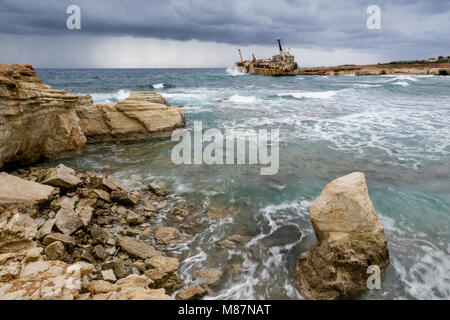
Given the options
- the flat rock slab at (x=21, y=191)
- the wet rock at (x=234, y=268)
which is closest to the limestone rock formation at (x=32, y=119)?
the flat rock slab at (x=21, y=191)

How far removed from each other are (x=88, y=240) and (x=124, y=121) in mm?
7735

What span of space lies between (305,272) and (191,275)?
181cm

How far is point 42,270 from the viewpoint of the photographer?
3.09 meters

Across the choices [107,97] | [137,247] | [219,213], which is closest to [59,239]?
[137,247]

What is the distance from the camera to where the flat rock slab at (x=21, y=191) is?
189 inches

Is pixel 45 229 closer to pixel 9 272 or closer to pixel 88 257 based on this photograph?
pixel 88 257

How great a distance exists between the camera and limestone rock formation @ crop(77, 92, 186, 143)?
1093 centimetres

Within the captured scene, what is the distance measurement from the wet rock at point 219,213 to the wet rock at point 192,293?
208 cm

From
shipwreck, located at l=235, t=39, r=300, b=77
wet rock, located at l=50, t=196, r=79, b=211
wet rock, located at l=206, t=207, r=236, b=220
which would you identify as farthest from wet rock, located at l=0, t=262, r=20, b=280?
shipwreck, located at l=235, t=39, r=300, b=77

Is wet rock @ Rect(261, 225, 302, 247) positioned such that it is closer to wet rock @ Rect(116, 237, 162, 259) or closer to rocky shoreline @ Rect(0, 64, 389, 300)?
rocky shoreline @ Rect(0, 64, 389, 300)

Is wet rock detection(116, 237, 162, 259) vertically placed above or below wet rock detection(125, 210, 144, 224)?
below

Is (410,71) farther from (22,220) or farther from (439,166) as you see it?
(22,220)

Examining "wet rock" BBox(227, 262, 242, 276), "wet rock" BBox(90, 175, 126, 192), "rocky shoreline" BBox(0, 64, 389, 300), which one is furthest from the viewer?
"wet rock" BBox(90, 175, 126, 192)

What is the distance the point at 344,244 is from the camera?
3648 mm
